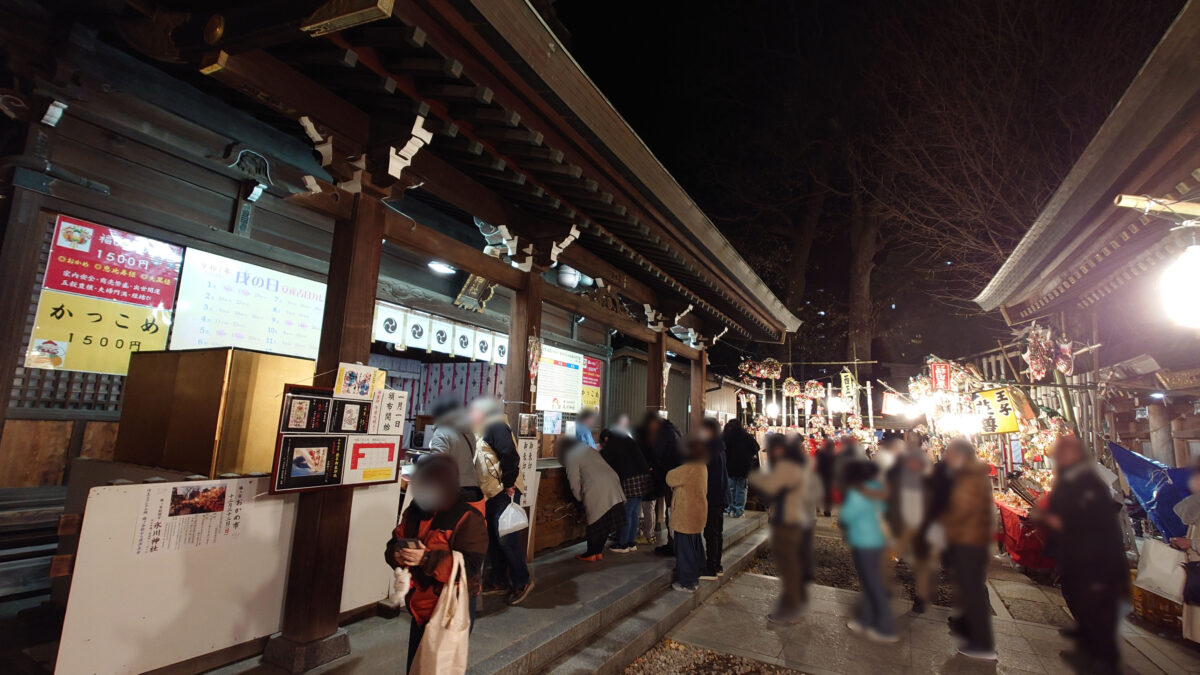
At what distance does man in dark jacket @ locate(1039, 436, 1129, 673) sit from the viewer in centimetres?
103

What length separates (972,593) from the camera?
3.16ft

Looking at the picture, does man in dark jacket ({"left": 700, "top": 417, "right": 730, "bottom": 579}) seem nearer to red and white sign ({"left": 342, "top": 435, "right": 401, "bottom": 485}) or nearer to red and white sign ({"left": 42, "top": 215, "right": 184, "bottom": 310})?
red and white sign ({"left": 342, "top": 435, "right": 401, "bottom": 485})

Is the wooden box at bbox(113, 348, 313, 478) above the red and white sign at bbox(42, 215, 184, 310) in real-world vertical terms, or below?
below

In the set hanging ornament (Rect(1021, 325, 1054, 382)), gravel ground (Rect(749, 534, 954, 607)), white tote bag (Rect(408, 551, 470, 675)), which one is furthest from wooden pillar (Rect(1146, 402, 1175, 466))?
white tote bag (Rect(408, 551, 470, 675))

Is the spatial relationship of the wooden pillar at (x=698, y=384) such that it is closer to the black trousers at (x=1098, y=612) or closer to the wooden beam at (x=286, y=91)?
the wooden beam at (x=286, y=91)

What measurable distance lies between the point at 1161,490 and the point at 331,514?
7802 millimetres

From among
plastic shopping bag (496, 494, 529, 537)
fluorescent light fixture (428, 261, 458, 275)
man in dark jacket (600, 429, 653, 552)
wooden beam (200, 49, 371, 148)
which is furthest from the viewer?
fluorescent light fixture (428, 261, 458, 275)

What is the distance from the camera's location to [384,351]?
A: 38.1ft

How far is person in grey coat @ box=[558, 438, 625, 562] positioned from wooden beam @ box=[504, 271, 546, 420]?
0.95 meters

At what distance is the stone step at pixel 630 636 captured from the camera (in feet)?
17.1

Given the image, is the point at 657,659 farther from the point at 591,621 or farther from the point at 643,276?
the point at 643,276

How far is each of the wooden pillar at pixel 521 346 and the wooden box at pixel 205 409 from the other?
9.22ft

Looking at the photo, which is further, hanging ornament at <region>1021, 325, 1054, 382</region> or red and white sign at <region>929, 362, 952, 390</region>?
hanging ornament at <region>1021, 325, 1054, 382</region>

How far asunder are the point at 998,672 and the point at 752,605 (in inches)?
115
